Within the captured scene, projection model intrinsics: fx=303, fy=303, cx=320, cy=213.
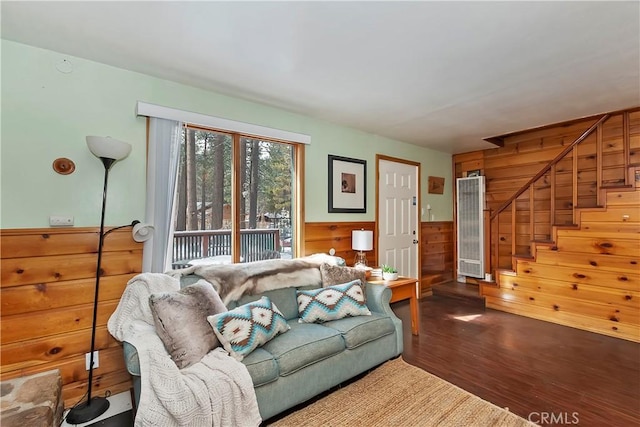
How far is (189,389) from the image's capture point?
1.48 m

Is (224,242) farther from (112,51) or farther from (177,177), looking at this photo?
(112,51)

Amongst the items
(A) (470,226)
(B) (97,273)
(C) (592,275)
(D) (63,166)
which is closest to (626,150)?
(C) (592,275)

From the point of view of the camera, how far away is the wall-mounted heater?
466 cm

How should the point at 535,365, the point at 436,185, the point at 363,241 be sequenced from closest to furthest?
the point at 535,365
the point at 363,241
the point at 436,185

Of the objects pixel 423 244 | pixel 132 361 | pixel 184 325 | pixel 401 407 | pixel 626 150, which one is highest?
pixel 626 150

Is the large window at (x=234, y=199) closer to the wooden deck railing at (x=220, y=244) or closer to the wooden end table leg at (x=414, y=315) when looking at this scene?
the wooden deck railing at (x=220, y=244)

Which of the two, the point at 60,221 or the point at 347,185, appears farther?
the point at 347,185

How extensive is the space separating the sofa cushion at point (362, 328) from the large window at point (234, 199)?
1130 mm

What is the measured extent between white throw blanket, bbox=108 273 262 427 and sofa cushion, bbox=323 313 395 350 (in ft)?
2.57

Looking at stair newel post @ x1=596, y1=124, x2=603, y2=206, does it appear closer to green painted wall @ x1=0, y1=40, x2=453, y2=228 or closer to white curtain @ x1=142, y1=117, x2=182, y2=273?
green painted wall @ x1=0, y1=40, x2=453, y2=228

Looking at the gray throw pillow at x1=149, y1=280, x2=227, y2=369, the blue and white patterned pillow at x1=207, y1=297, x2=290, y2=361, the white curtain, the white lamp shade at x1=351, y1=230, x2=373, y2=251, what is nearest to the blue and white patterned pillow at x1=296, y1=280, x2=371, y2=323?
the blue and white patterned pillow at x1=207, y1=297, x2=290, y2=361

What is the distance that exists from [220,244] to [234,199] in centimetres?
43

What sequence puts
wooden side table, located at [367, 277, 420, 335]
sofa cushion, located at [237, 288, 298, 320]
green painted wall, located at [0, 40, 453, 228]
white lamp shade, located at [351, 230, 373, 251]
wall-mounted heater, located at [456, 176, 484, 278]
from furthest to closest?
wall-mounted heater, located at [456, 176, 484, 278] → white lamp shade, located at [351, 230, 373, 251] → wooden side table, located at [367, 277, 420, 335] → sofa cushion, located at [237, 288, 298, 320] → green painted wall, located at [0, 40, 453, 228]

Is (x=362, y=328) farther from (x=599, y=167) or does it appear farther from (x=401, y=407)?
(x=599, y=167)
